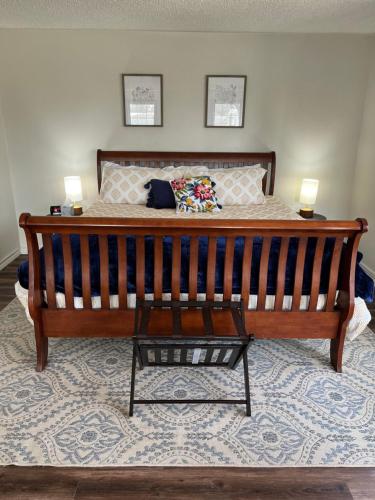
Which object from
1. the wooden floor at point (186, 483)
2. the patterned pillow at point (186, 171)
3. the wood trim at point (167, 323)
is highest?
the patterned pillow at point (186, 171)

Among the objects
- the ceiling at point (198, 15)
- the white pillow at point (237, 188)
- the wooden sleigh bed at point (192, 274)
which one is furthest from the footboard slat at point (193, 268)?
the ceiling at point (198, 15)

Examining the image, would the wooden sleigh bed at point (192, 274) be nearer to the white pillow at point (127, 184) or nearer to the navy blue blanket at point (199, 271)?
the navy blue blanket at point (199, 271)

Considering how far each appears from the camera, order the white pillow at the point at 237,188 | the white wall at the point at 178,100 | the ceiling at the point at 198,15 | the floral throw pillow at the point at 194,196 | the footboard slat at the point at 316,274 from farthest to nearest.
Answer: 1. the white wall at the point at 178,100
2. the white pillow at the point at 237,188
3. the floral throw pillow at the point at 194,196
4. the ceiling at the point at 198,15
5. the footboard slat at the point at 316,274

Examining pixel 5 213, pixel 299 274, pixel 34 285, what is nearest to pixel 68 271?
pixel 34 285

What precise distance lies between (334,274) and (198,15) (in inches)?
98.6

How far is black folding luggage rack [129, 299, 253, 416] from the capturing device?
66.2 inches

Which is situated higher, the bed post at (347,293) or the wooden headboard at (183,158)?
the wooden headboard at (183,158)

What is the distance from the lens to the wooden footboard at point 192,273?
71.6 inches

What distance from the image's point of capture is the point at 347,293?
1.96 m

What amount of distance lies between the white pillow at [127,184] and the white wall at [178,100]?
51 centimetres

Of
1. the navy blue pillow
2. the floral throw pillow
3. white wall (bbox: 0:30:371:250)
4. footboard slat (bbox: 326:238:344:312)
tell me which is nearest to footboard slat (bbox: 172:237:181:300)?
footboard slat (bbox: 326:238:344:312)

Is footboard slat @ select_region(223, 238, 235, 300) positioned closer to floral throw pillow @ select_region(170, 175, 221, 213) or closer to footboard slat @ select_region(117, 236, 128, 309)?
footboard slat @ select_region(117, 236, 128, 309)

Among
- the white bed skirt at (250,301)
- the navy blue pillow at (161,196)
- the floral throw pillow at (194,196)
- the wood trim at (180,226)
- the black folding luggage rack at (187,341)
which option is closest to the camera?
the black folding luggage rack at (187,341)

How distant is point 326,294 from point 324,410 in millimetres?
631
